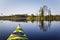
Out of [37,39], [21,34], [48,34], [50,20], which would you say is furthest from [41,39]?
[50,20]

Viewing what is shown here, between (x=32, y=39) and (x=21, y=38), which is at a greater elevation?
(x=21, y=38)

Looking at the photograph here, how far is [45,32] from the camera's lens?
7.88 m

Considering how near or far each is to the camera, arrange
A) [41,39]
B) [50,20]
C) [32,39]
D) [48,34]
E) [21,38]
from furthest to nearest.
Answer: [50,20], [48,34], [41,39], [32,39], [21,38]

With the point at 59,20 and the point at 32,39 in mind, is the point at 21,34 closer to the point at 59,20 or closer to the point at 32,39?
the point at 32,39

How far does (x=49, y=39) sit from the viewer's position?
6672mm

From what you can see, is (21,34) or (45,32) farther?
(45,32)

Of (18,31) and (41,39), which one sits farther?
(41,39)

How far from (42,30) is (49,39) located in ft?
4.63

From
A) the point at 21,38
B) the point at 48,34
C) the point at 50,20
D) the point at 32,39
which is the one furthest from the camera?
the point at 50,20

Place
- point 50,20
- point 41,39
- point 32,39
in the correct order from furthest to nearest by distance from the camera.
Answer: point 50,20 → point 41,39 → point 32,39

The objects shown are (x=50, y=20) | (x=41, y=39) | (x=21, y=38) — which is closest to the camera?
(x=21, y=38)

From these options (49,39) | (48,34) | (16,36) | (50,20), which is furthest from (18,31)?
(50,20)

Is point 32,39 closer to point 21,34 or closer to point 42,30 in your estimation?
point 42,30

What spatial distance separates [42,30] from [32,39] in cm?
179
